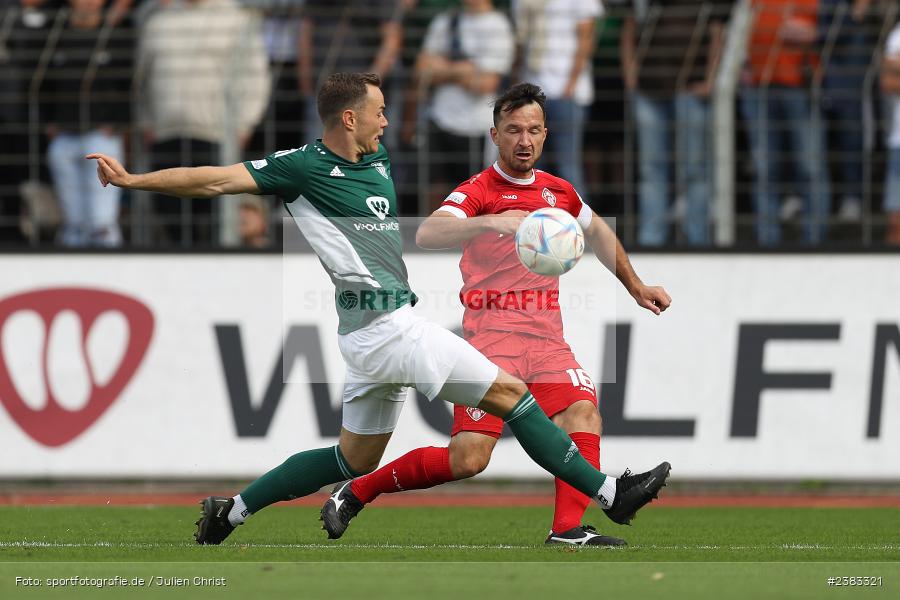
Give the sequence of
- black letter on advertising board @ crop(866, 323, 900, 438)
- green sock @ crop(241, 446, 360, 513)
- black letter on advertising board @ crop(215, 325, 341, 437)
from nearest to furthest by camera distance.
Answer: green sock @ crop(241, 446, 360, 513) → black letter on advertising board @ crop(866, 323, 900, 438) → black letter on advertising board @ crop(215, 325, 341, 437)

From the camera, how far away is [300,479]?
749 centimetres

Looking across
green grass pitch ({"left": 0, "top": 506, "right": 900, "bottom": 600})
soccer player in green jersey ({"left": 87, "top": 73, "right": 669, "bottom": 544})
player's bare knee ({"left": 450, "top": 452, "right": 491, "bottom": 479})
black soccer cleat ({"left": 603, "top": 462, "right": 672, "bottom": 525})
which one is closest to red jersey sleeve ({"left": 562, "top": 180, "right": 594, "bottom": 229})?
soccer player in green jersey ({"left": 87, "top": 73, "right": 669, "bottom": 544})

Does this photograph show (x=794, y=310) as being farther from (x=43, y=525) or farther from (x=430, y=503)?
(x=43, y=525)

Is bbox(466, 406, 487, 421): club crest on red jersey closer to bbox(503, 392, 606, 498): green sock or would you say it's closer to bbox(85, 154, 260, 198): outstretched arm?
bbox(503, 392, 606, 498): green sock

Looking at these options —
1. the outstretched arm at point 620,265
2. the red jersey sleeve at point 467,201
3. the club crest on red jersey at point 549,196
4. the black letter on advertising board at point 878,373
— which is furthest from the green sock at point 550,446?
the black letter on advertising board at point 878,373

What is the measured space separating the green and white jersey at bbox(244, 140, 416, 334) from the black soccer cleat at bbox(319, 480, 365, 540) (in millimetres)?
976

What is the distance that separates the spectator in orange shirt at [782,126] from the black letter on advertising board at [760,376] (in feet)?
3.27

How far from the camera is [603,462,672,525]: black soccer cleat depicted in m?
7.12

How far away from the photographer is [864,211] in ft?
39.1

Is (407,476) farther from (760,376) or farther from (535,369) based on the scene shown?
(760,376)

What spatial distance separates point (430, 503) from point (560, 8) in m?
4.02

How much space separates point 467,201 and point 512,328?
66 centimetres

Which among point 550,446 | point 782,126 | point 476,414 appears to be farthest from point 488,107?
point 550,446

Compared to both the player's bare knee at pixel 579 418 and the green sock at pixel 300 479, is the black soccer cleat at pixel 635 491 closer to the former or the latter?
the player's bare knee at pixel 579 418
